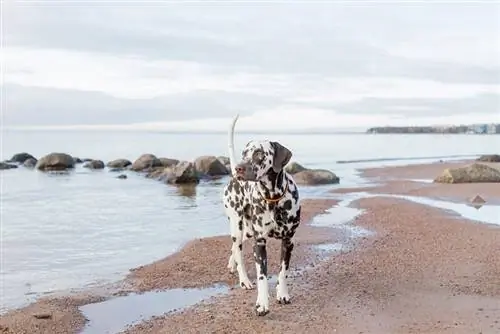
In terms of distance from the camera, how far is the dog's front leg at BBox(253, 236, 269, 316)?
26.1ft

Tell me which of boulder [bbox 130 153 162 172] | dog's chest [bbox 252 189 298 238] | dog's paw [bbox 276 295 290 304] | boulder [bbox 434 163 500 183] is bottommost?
boulder [bbox 130 153 162 172]

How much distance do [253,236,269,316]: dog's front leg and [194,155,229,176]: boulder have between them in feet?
90.5

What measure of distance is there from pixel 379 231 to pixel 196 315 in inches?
Result: 298

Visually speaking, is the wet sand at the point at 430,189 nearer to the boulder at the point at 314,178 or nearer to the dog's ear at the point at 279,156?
the boulder at the point at 314,178

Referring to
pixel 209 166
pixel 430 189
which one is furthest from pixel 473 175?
pixel 209 166

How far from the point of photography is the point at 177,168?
32969 millimetres

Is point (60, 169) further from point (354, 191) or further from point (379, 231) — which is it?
point (379, 231)

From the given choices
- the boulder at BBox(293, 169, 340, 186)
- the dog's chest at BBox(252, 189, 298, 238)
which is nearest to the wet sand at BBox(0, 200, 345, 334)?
the dog's chest at BBox(252, 189, 298, 238)

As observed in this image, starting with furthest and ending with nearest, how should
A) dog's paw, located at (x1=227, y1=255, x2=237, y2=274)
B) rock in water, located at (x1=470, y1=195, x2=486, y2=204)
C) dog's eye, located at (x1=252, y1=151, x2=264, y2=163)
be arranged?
1. rock in water, located at (x1=470, y1=195, x2=486, y2=204)
2. dog's paw, located at (x1=227, y1=255, x2=237, y2=274)
3. dog's eye, located at (x1=252, y1=151, x2=264, y2=163)

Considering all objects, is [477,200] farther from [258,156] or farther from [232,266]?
[258,156]

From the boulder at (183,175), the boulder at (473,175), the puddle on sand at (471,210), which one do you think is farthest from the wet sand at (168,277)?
the boulder at (183,175)

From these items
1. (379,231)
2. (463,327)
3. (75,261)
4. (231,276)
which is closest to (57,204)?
(75,261)

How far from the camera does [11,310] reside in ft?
30.1

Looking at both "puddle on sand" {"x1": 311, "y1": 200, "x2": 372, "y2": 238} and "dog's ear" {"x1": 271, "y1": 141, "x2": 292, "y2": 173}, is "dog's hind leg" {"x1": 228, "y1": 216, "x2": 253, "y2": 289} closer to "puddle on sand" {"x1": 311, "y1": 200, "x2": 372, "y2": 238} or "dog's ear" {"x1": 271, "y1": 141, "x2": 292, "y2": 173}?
"dog's ear" {"x1": 271, "y1": 141, "x2": 292, "y2": 173}
